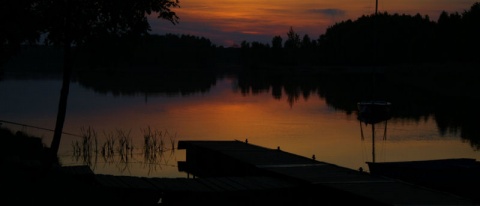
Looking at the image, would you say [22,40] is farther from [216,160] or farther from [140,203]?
[216,160]

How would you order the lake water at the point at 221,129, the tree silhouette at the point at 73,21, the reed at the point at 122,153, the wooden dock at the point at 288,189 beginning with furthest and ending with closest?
the lake water at the point at 221,129
the reed at the point at 122,153
the wooden dock at the point at 288,189
the tree silhouette at the point at 73,21

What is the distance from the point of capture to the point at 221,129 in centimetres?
6066

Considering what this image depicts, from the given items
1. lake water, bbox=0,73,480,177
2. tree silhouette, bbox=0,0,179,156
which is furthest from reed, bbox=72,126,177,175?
tree silhouette, bbox=0,0,179,156

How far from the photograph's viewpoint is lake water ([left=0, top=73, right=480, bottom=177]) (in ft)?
132

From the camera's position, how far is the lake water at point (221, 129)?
4022cm

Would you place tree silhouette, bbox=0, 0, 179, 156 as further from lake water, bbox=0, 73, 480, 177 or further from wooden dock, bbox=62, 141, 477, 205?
lake water, bbox=0, 73, 480, 177

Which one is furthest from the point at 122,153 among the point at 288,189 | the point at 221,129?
the point at 221,129

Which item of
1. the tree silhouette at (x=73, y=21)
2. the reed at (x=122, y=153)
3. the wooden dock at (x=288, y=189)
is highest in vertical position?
the tree silhouette at (x=73, y=21)

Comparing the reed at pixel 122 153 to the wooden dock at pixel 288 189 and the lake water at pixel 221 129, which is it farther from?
the wooden dock at pixel 288 189

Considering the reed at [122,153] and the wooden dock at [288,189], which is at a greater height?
the wooden dock at [288,189]

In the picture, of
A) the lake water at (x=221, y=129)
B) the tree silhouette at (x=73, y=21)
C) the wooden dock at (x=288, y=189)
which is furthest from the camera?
the lake water at (x=221, y=129)

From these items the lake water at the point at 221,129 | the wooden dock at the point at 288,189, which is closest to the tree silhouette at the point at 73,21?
the wooden dock at the point at 288,189

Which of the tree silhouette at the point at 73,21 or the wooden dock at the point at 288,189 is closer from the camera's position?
the tree silhouette at the point at 73,21

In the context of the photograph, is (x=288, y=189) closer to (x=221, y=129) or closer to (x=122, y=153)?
(x=122, y=153)
